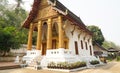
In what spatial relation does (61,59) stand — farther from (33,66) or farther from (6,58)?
(6,58)

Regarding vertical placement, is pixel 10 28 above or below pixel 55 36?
above

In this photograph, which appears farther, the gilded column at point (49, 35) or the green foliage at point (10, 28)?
the green foliage at point (10, 28)

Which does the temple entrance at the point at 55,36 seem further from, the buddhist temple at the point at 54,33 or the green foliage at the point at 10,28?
the green foliage at the point at 10,28

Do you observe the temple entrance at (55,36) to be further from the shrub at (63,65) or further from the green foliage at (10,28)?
the green foliage at (10,28)

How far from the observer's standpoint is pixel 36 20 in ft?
51.6

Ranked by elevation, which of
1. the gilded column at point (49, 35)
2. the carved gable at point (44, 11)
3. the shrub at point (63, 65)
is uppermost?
the carved gable at point (44, 11)

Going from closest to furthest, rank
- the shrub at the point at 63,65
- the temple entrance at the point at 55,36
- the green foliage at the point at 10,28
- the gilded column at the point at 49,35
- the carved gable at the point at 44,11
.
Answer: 1. the shrub at the point at 63,65
2. the gilded column at the point at 49,35
3. the carved gable at the point at 44,11
4. the temple entrance at the point at 55,36
5. the green foliage at the point at 10,28

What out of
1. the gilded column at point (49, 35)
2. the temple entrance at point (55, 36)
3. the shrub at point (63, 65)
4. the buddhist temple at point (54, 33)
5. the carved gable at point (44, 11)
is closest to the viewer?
the shrub at point (63, 65)

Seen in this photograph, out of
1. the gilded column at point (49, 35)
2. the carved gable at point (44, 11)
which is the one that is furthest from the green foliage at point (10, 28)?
the gilded column at point (49, 35)

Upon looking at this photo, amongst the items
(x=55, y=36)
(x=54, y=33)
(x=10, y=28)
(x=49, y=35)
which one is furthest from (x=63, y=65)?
(x=10, y=28)

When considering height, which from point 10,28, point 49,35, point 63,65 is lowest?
point 63,65

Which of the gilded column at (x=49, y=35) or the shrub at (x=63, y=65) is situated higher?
the gilded column at (x=49, y=35)

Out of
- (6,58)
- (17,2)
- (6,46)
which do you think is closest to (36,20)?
(6,46)

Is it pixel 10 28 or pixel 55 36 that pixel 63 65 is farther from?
pixel 10 28
